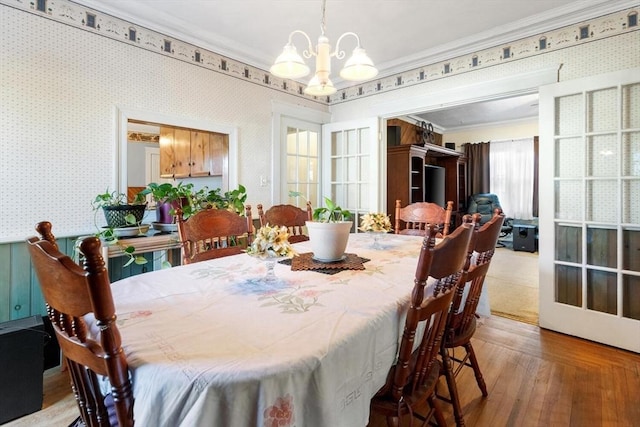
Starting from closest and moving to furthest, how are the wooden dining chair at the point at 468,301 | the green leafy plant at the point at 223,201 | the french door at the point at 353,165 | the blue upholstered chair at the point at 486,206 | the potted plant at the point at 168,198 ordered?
1. the wooden dining chair at the point at 468,301
2. the potted plant at the point at 168,198
3. the green leafy plant at the point at 223,201
4. the french door at the point at 353,165
5. the blue upholstered chair at the point at 486,206

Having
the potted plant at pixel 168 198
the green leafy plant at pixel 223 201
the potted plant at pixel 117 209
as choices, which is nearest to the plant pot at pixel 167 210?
the potted plant at pixel 168 198

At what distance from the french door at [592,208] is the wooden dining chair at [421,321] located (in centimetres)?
211

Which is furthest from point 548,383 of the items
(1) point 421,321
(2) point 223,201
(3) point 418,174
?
(3) point 418,174

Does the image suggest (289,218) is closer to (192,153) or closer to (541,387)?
(541,387)

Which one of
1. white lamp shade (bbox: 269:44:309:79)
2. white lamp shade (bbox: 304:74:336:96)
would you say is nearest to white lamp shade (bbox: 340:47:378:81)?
white lamp shade (bbox: 304:74:336:96)

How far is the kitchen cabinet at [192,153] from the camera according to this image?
11.2ft

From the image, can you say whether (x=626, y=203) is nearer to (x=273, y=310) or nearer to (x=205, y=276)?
(x=273, y=310)

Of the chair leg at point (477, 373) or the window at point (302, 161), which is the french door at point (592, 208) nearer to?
the chair leg at point (477, 373)

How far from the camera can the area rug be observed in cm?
304

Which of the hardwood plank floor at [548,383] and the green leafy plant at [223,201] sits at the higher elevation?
the green leafy plant at [223,201]

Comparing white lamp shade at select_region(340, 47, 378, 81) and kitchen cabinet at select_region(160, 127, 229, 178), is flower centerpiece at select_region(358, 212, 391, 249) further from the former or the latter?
kitchen cabinet at select_region(160, 127, 229, 178)

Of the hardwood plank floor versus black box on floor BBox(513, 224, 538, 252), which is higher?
black box on floor BBox(513, 224, 538, 252)

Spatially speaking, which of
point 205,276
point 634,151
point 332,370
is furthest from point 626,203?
point 205,276

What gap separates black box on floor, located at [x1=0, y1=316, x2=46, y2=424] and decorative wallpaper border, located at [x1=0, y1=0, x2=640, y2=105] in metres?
1.95
